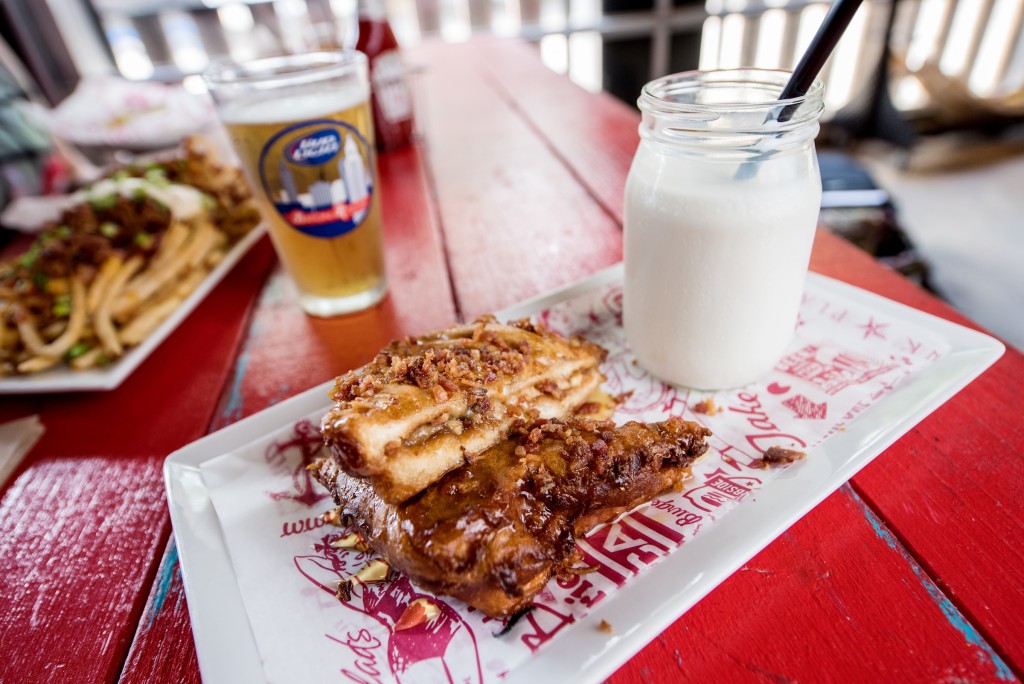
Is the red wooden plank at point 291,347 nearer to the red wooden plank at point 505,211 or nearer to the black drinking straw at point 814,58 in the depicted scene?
the red wooden plank at point 505,211

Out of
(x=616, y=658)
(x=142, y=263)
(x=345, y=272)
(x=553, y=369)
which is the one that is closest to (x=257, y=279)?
(x=142, y=263)

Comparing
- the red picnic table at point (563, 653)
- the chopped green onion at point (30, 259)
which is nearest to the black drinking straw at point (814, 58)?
the red picnic table at point (563, 653)

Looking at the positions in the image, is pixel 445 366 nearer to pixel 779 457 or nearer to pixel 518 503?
pixel 518 503

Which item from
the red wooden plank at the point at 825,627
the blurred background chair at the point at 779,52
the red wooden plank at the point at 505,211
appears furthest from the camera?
the blurred background chair at the point at 779,52

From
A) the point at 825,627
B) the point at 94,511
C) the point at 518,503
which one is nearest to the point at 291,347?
the point at 94,511

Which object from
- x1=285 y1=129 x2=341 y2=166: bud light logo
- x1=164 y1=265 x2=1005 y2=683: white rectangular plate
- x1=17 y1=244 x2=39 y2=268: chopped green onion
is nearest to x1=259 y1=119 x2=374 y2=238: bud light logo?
x1=285 y1=129 x2=341 y2=166: bud light logo

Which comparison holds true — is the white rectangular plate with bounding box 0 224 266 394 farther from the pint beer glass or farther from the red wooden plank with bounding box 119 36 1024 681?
the red wooden plank with bounding box 119 36 1024 681
